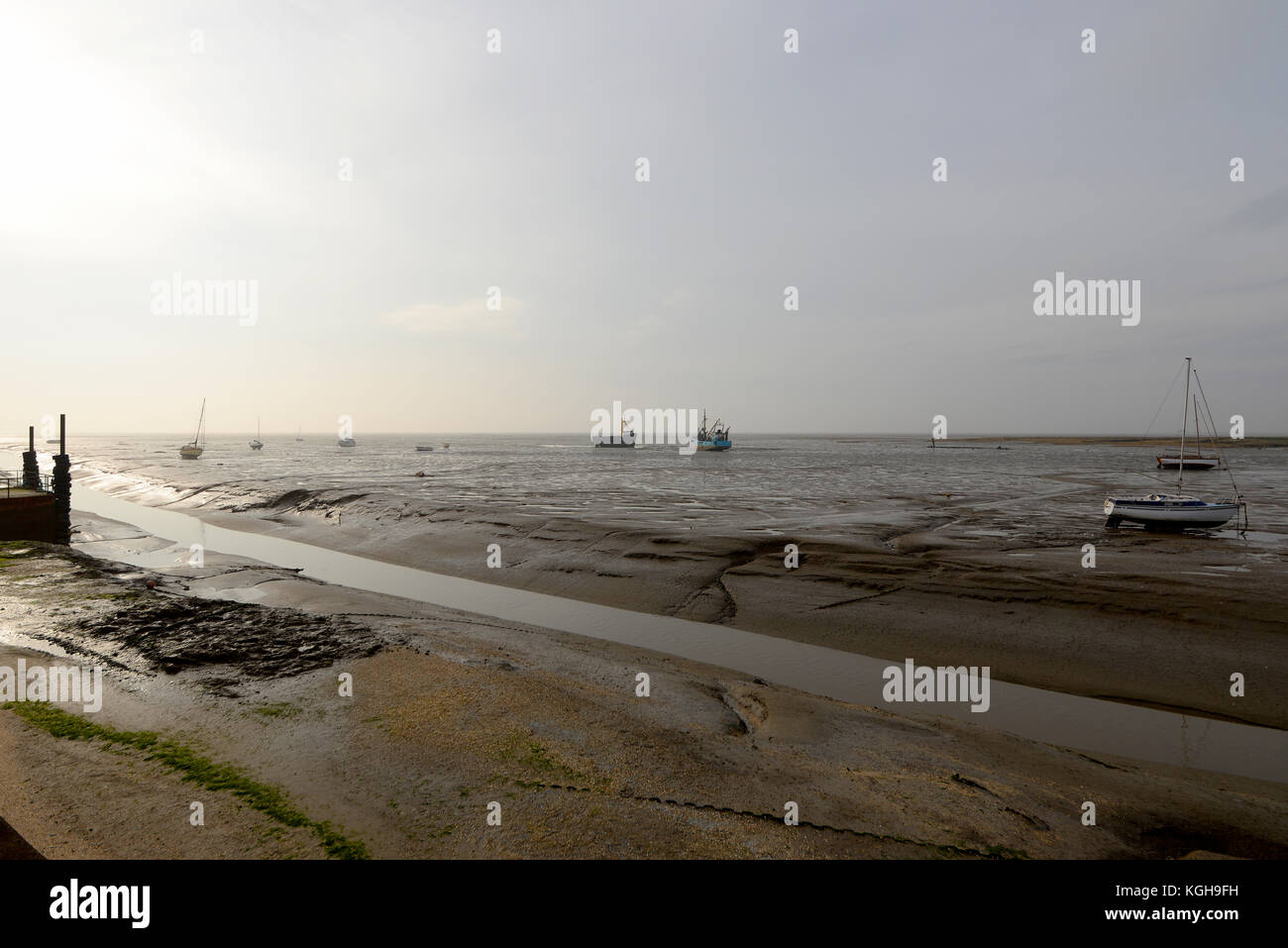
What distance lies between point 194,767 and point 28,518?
103ft

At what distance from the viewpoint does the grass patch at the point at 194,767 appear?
6.25 m

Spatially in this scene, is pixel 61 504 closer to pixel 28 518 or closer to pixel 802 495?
pixel 28 518

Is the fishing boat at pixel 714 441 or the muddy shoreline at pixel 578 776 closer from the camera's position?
the muddy shoreline at pixel 578 776

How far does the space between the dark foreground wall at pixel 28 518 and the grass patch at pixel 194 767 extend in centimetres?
2652

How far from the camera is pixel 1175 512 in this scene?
1177 inches

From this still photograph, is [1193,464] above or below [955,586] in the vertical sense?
above

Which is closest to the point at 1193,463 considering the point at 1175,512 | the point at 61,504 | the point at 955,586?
the point at 1175,512

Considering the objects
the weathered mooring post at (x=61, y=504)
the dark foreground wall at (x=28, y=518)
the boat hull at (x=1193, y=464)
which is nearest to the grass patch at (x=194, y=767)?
the dark foreground wall at (x=28, y=518)

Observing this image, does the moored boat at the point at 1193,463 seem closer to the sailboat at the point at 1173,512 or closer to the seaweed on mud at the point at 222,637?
the sailboat at the point at 1173,512
